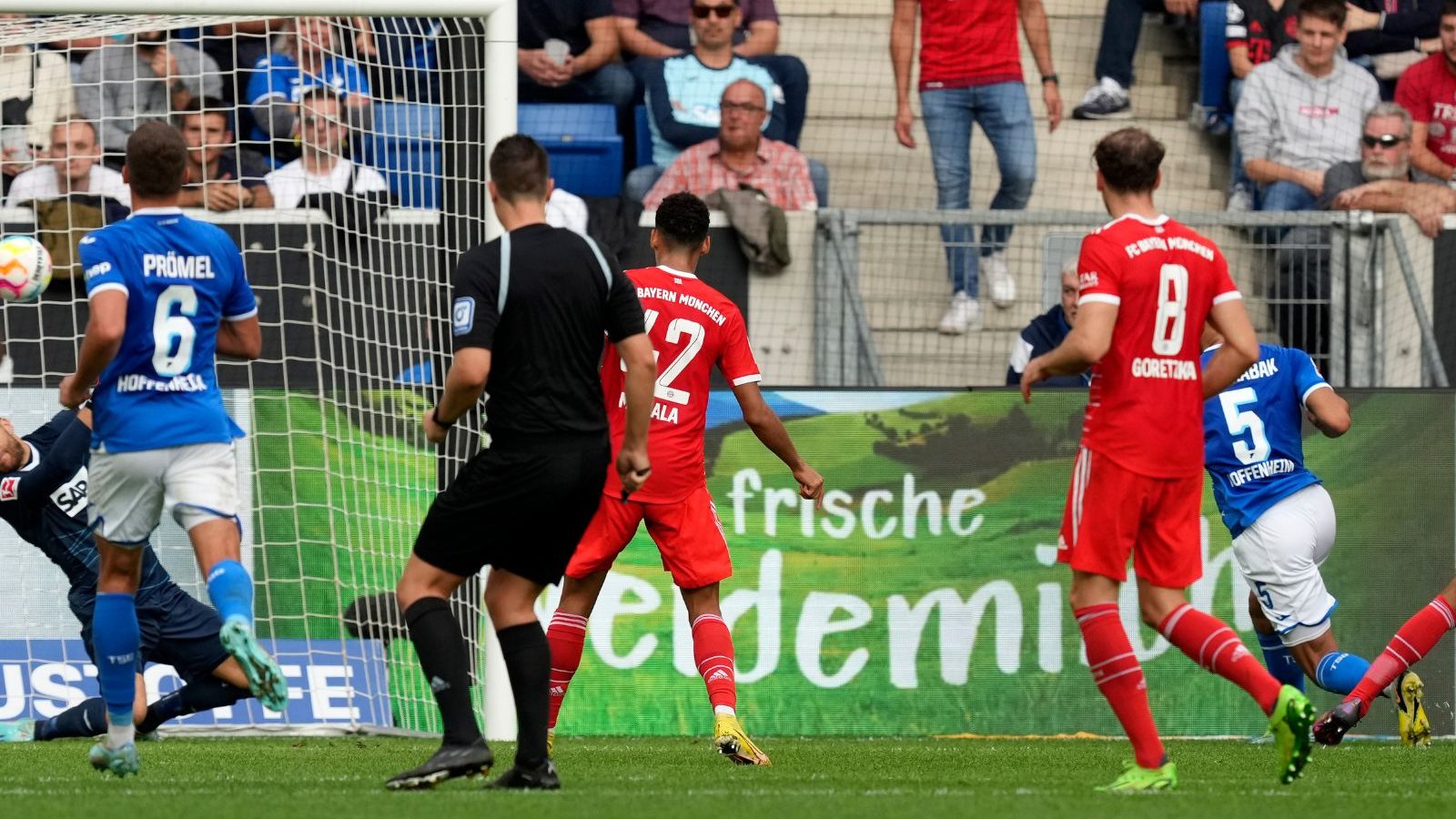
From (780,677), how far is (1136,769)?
12.8ft

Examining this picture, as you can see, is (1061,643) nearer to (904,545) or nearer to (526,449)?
(904,545)

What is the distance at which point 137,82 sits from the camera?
11.2m

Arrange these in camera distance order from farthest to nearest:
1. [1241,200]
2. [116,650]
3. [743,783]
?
[1241,200] → [743,783] → [116,650]

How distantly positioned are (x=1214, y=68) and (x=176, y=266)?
9362 millimetres

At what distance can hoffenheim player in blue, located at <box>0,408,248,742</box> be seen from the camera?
8672 millimetres

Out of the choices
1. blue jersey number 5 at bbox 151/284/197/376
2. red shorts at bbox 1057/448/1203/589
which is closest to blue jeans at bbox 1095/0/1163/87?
red shorts at bbox 1057/448/1203/589

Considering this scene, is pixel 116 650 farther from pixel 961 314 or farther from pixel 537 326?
pixel 961 314

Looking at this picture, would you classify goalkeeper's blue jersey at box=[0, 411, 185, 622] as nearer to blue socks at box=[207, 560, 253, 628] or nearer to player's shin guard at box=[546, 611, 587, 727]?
player's shin guard at box=[546, 611, 587, 727]

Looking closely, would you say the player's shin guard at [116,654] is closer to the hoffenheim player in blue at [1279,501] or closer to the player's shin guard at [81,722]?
the player's shin guard at [81,722]

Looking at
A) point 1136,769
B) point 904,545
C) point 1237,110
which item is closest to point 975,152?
point 1237,110

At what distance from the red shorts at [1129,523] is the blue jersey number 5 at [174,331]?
2.85 m

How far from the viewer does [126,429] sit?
631 cm

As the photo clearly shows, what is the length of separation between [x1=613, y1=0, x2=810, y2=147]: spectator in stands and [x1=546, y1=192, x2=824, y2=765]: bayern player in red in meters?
5.69

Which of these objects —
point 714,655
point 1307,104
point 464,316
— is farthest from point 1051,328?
point 464,316
